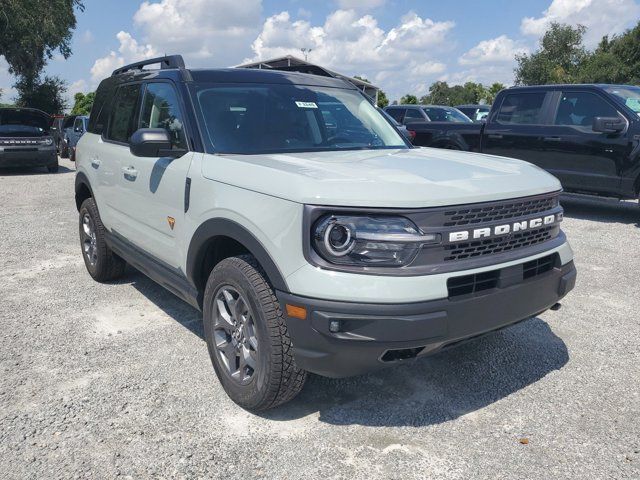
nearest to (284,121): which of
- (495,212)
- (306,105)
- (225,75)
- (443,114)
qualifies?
(306,105)

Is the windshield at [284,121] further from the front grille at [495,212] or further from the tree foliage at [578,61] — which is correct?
the tree foliage at [578,61]

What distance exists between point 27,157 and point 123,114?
38.1 feet

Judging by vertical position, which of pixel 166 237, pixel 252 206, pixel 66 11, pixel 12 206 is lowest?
pixel 12 206

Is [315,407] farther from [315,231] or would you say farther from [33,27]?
[33,27]

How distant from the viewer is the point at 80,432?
290 cm

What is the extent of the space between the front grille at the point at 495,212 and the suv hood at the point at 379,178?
0.14 feet

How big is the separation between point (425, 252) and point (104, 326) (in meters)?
2.85

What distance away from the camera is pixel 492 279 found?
274 centimetres

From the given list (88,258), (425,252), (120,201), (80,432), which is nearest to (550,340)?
(425,252)

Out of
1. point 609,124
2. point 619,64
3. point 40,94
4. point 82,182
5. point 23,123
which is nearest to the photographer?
point 82,182

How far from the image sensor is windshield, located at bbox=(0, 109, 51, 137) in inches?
573

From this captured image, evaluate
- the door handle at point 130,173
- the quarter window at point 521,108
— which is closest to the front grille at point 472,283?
the door handle at point 130,173

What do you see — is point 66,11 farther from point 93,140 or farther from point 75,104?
point 93,140

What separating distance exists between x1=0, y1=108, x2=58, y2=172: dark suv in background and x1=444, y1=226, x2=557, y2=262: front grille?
1454 cm
